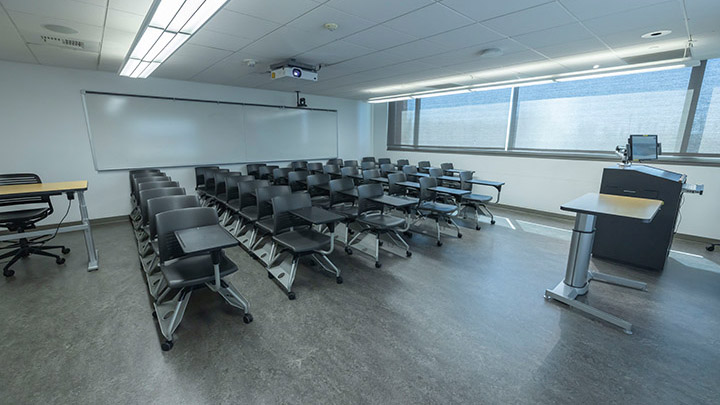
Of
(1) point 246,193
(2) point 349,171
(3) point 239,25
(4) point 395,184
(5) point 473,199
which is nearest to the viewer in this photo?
(3) point 239,25

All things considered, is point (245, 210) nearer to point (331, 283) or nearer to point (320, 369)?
point (331, 283)

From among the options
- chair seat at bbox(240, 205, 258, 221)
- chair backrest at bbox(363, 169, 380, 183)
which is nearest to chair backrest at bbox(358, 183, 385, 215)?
chair seat at bbox(240, 205, 258, 221)

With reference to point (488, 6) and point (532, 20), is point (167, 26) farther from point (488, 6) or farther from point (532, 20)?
point (532, 20)

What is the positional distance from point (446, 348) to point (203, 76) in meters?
5.69

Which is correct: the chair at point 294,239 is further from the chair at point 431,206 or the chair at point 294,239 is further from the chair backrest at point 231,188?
the chair at point 431,206

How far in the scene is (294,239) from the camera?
2.99 metres

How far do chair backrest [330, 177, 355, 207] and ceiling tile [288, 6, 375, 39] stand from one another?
1871mm

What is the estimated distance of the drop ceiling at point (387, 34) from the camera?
2461 millimetres

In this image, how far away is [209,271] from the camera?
7.45 feet

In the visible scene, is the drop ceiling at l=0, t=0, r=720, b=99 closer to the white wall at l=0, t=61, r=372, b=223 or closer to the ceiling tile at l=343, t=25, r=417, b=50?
the ceiling tile at l=343, t=25, r=417, b=50

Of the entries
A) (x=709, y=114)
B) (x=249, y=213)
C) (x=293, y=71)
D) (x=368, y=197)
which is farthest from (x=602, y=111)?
(x=249, y=213)

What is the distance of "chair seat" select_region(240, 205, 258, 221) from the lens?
3662 mm

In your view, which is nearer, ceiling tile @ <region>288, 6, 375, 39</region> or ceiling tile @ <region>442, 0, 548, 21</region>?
ceiling tile @ <region>442, 0, 548, 21</region>

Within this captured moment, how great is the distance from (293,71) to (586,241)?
3972 millimetres
